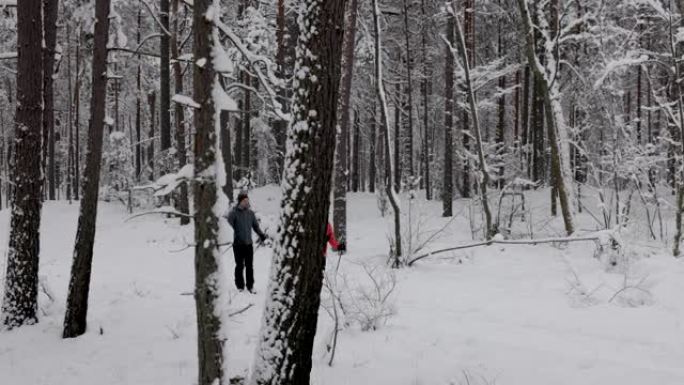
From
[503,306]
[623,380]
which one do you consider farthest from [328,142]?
[503,306]

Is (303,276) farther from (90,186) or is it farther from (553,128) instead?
(553,128)

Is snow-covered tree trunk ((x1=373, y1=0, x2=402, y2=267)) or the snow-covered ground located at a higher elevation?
snow-covered tree trunk ((x1=373, y1=0, x2=402, y2=267))

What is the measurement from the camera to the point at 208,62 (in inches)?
166

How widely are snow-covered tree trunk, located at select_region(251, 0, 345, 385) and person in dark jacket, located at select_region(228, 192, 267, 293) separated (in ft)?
15.9

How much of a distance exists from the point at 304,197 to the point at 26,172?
18.5 ft

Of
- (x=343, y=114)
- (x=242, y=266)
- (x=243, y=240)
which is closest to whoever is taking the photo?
(x=242, y=266)

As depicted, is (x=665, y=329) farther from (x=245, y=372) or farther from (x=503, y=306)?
(x=245, y=372)

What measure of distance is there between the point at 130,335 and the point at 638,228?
444 inches

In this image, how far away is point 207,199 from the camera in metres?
4.27

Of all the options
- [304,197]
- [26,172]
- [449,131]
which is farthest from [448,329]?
[449,131]

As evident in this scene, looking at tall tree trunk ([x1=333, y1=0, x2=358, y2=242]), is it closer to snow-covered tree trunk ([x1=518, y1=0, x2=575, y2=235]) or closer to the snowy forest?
the snowy forest

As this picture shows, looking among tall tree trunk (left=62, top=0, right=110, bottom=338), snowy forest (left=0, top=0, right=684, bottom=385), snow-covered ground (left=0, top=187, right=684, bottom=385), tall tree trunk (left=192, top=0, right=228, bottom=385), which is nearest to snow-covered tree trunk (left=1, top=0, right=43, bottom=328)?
snowy forest (left=0, top=0, right=684, bottom=385)

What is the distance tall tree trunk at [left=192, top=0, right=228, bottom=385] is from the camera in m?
4.22

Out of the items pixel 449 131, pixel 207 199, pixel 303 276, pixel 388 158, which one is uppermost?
pixel 449 131
